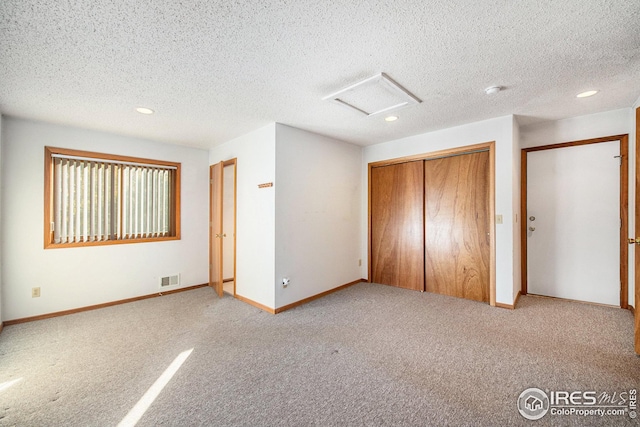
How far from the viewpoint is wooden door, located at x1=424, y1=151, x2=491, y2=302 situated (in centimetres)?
338

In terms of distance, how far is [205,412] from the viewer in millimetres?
1581

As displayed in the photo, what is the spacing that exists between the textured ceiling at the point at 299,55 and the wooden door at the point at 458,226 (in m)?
0.86

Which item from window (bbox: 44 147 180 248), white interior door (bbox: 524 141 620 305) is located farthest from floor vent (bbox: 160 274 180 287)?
white interior door (bbox: 524 141 620 305)

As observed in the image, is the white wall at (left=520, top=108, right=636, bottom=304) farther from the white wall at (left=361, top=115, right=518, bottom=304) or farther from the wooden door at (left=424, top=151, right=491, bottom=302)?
the wooden door at (left=424, top=151, right=491, bottom=302)

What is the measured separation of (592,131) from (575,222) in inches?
44.1

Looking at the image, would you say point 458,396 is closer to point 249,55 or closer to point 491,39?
point 491,39

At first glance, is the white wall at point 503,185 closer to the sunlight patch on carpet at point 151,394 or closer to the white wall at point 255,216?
the white wall at point 255,216

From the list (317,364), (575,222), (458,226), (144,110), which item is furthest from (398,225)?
(144,110)

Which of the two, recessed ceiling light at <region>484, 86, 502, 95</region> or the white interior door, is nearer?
recessed ceiling light at <region>484, 86, 502, 95</region>

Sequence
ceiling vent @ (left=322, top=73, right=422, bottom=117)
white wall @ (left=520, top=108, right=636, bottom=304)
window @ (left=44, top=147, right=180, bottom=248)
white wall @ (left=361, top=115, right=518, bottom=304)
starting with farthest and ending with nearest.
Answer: window @ (left=44, top=147, right=180, bottom=248)
white wall @ (left=361, top=115, right=518, bottom=304)
white wall @ (left=520, top=108, right=636, bottom=304)
ceiling vent @ (left=322, top=73, right=422, bottom=117)

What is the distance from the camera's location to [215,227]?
416 cm

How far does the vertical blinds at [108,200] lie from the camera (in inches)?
128

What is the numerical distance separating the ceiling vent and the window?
303 cm

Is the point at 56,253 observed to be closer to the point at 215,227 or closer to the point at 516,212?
the point at 215,227
